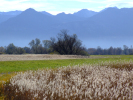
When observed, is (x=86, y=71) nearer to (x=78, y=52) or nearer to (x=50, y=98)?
(x=50, y=98)

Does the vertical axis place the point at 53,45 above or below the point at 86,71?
above

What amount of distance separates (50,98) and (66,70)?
5175mm

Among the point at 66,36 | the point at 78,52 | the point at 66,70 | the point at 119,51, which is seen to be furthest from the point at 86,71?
the point at 119,51

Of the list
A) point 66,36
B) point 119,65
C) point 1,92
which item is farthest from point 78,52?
point 1,92

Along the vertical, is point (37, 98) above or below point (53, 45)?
below

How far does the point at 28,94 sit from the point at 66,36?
38313mm

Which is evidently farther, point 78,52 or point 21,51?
point 21,51

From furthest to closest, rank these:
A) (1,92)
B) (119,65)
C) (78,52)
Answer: (78,52)
(119,65)
(1,92)

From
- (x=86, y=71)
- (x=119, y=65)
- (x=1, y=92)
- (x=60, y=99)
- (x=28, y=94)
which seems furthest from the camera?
(x=119, y=65)

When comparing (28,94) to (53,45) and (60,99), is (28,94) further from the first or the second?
(53,45)

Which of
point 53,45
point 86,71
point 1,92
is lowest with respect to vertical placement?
point 1,92

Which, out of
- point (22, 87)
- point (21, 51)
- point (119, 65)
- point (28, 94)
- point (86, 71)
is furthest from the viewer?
point (21, 51)

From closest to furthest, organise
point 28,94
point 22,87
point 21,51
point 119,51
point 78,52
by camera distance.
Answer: point 28,94, point 22,87, point 78,52, point 21,51, point 119,51

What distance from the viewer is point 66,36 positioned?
46.0 m
